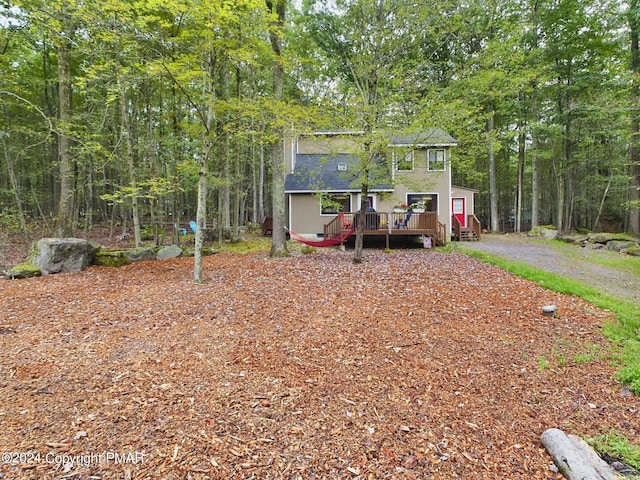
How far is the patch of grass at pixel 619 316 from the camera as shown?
118 inches

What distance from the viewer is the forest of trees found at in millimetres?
5961

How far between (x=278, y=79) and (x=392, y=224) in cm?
606

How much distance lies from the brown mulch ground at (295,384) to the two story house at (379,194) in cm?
474

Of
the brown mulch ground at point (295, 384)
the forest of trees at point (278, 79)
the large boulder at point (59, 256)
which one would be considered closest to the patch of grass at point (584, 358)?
the brown mulch ground at point (295, 384)

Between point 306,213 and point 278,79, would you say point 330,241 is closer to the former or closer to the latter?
point 306,213

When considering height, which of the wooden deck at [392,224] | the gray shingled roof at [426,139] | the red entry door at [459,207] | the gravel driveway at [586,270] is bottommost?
the gravel driveway at [586,270]

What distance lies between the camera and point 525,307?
481 cm

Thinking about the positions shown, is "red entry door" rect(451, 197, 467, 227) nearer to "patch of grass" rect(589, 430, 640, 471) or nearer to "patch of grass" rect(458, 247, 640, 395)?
"patch of grass" rect(458, 247, 640, 395)

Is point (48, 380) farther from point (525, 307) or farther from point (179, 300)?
point (525, 307)

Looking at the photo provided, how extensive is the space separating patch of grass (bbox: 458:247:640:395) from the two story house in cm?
368

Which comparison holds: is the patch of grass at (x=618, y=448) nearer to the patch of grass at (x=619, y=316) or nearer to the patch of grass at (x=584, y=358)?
the patch of grass at (x=619, y=316)

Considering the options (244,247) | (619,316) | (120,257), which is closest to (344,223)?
(244,247)

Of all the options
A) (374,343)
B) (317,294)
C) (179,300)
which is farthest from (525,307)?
(179,300)

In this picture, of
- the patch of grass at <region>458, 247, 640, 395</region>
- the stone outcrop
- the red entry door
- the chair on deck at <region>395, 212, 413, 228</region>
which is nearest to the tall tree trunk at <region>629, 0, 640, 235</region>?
the stone outcrop
